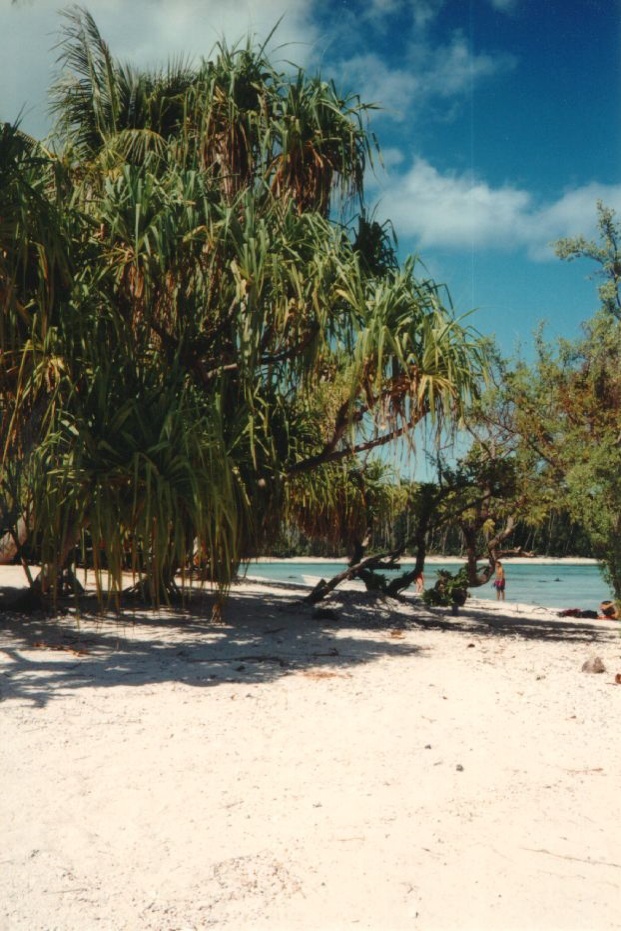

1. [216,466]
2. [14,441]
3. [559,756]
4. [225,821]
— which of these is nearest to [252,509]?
[216,466]

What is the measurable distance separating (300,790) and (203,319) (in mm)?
5220

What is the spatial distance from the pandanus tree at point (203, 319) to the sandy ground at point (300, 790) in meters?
1.13

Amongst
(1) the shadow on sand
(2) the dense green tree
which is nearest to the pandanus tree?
(1) the shadow on sand

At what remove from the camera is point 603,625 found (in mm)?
10961

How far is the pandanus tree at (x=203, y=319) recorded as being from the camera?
6.03 m

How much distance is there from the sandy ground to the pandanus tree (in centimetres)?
113

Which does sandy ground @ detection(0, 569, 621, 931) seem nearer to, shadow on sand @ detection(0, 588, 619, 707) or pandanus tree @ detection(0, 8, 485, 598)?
shadow on sand @ detection(0, 588, 619, 707)

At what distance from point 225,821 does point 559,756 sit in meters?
1.86

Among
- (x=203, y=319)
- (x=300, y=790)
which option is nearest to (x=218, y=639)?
(x=203, y=319)

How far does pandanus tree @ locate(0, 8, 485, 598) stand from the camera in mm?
6027

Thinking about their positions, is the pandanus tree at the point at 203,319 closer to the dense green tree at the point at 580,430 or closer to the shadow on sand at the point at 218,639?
the shadow on sand at the point at 218,639

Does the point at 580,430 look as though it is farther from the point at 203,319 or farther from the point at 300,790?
the point at 300,790

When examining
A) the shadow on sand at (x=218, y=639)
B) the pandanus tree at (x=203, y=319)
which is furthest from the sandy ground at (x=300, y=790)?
the pandanus tree at (x=203, y=319)

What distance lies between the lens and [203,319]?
7777 millimetres
